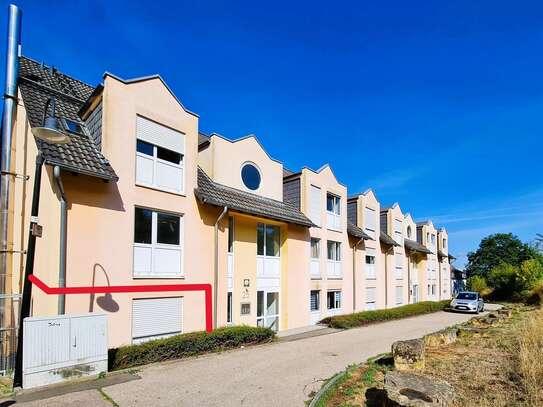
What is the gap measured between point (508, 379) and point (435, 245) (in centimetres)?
3419

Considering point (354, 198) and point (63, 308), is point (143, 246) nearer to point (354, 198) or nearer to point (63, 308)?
point (63, 308)

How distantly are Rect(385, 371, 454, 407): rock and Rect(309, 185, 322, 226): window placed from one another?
1365cm

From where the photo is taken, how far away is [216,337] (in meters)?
11.5

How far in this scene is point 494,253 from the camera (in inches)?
2943

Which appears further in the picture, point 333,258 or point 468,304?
Answer: point 468,304

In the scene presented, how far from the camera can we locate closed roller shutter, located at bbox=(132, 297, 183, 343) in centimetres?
1116

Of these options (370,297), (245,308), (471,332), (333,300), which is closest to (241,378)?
(245,308)

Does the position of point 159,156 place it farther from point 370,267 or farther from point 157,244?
point 370,267

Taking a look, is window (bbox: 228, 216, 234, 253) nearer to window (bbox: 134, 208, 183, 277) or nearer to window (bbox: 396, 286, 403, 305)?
window (bbox: 134, 208, 183, 277)

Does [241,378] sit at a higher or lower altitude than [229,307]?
lower

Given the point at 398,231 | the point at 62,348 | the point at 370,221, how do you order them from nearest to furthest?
1. the point at 62,348
2. the point at 370,221
3. the point at 398,231

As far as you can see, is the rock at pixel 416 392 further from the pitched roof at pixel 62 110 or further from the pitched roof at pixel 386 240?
the pitched roof at pixel 386 240

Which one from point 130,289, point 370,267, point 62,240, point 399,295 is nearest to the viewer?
point 62,240

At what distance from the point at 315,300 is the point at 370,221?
8.62 meters
